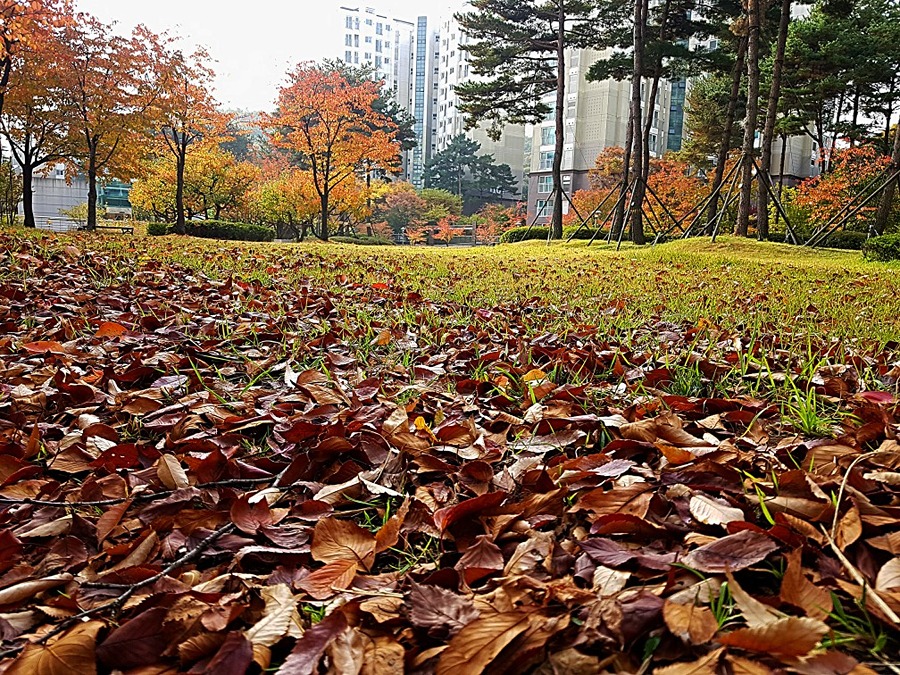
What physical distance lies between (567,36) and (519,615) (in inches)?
715

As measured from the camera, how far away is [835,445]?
3.67ft

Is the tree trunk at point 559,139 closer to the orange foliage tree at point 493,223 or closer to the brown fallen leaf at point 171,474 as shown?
the orange foliage tree at point 493,223

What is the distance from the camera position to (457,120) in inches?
1909

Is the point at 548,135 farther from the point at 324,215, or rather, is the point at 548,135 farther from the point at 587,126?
the point at 324,215

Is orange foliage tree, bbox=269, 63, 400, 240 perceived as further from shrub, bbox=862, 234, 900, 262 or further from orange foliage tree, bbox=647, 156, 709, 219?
shrub, bbox=862, 234, 900, 262

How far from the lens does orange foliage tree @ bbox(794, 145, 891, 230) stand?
51.1ft

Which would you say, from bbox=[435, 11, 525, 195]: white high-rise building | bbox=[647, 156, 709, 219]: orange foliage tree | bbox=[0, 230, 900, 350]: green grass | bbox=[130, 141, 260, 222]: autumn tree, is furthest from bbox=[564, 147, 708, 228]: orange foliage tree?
bbox=[435, 11, 525, 195]: white high-rise building

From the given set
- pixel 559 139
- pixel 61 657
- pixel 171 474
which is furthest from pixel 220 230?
pixel 61 657

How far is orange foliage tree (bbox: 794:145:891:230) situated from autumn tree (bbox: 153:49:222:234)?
16889 mm

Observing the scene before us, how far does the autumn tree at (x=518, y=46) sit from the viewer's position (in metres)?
16.2

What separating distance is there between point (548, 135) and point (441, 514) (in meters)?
38.1

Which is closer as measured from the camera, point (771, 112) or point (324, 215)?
point (771, 112)

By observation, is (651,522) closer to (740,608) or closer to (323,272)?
(740,608)

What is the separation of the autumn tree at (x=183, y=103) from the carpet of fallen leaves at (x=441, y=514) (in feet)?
49.5
